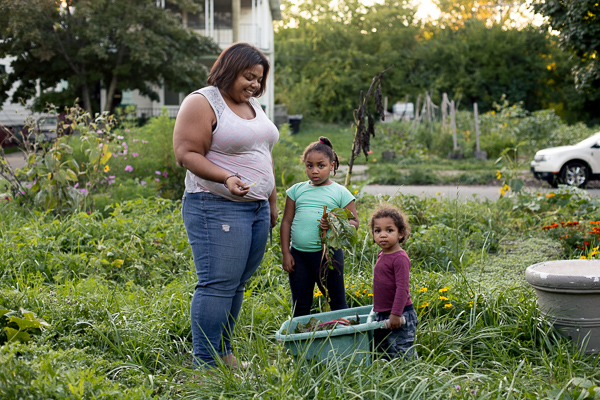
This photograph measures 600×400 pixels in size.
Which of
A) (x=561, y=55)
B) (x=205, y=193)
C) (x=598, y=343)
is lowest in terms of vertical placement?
(x=598, y=343)

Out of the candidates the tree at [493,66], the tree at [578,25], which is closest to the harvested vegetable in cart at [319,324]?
the tree at [578,25]

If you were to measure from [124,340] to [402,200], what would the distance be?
146 inches

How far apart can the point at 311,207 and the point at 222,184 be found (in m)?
0.62

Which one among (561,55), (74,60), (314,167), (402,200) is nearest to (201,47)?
(74,60)

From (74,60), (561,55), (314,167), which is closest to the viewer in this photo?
(314,167)

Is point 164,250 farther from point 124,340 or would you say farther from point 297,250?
point 297,250

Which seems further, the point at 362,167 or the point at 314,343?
the point at 362,167

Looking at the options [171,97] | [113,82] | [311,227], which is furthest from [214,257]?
[171,97]

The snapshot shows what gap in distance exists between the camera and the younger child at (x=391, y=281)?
2.97 metres

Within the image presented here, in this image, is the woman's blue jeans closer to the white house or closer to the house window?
the white house

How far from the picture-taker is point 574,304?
330 centimetres

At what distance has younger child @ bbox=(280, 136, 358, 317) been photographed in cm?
323

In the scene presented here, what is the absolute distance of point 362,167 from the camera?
50.9ft

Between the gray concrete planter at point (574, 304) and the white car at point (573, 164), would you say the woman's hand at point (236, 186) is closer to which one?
the gray concrete planter at point (574, 304)
